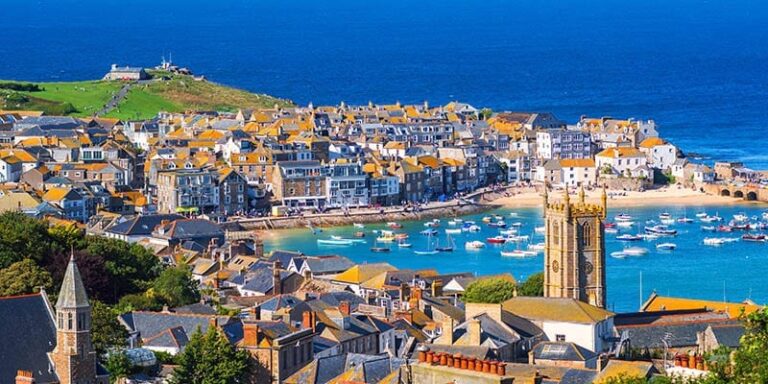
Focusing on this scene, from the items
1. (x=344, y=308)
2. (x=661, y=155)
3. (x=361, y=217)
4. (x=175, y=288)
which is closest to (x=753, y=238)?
(x=361, y=217)

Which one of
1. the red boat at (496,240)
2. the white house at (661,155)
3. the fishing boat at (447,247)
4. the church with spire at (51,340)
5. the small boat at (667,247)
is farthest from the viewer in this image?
the white house at (661,155)

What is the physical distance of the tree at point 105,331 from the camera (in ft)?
112

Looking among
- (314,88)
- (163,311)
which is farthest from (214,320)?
(314,88)

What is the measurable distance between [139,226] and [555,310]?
30.8m

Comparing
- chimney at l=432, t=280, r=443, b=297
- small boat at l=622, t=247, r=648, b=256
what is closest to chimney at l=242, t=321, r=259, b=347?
chimney at l=432, t=280, r=443, b=297

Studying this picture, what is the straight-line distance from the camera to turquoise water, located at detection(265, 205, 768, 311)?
6166cm

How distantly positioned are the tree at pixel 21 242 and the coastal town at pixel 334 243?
0.08m

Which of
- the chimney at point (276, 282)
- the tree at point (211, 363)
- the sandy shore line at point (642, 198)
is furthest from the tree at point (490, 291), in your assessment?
the sandy shore line at point (642, 198)

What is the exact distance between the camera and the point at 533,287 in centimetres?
4700

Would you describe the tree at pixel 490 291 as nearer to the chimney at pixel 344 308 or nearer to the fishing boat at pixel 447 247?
the chimney at pixel 344 308

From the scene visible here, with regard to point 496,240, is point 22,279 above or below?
above

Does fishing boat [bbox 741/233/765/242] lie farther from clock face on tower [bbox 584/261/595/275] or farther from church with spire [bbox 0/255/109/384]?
church with spire [bbox 0/255/109/384]

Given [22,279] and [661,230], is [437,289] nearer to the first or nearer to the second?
[22,279]

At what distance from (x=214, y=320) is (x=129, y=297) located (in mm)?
6776
